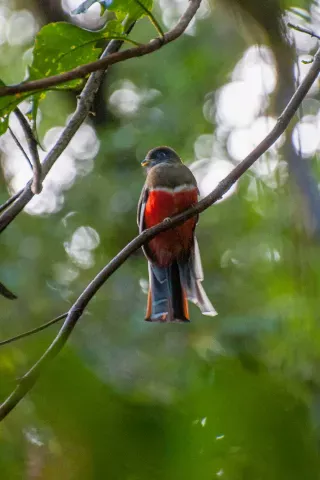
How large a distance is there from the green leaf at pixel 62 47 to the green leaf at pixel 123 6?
0.14ft

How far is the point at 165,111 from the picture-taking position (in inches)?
260

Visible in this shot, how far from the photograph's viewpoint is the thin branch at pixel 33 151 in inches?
54.1

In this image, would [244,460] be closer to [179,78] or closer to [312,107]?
[312,107]

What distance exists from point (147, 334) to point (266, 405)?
4773 millimetres

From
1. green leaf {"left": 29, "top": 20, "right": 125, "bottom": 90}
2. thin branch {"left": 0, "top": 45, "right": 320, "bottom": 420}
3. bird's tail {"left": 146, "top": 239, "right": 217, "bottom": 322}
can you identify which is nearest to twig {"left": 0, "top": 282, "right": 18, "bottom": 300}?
thin branch {"left": 0, "top": 45, "right": 320, "bottom": 420}

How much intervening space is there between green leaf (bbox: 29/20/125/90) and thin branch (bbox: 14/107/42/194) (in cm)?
15

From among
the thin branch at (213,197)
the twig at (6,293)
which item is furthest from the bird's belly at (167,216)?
the twig at (6,293)

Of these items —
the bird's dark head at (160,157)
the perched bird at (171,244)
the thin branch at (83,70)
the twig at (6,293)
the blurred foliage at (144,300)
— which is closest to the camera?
the blurred foliage at (144,300)

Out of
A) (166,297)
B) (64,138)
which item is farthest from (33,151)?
(166,297)

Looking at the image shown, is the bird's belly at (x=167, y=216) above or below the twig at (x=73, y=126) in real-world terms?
below

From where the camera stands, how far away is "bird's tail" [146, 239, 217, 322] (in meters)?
2.78

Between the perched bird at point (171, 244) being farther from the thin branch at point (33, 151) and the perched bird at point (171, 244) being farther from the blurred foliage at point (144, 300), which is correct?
the thin branch at point (33, 151)

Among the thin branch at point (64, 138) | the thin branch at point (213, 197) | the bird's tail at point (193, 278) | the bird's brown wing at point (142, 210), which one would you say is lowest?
the bird's tail at point (193, 278)

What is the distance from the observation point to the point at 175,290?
117 inches
